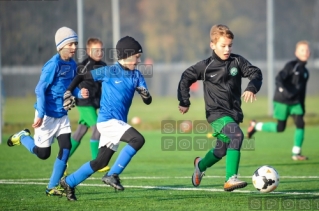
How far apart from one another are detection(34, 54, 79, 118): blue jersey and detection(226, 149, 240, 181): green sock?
2.28 m

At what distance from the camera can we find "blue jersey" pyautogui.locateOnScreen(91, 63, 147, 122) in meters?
8.38

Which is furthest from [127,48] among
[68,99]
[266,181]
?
[266,181]

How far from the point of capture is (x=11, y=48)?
81.9 feet

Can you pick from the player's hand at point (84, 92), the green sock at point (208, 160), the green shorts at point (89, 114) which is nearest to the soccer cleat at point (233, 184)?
the green sock at point (208, 160)

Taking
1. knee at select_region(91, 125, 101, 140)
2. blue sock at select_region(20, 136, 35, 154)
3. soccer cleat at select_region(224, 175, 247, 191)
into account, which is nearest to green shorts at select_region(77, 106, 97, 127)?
knee at select_region(91, 125, 101, 140)

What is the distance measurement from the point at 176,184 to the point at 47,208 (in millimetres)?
2659

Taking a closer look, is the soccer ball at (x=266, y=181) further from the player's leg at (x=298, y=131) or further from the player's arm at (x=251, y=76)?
the player's leg at (x=298, y=131)

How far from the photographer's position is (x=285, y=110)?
1398 cm

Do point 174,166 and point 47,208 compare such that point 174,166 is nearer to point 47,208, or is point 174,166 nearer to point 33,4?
point 47,208

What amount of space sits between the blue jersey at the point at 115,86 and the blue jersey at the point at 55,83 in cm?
77

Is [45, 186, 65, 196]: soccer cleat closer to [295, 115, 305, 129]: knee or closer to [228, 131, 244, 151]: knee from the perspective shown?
[228, 131, 244, 151]: knee

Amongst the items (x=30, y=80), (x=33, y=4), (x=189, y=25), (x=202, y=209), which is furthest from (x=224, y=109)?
(x=189, y=25)

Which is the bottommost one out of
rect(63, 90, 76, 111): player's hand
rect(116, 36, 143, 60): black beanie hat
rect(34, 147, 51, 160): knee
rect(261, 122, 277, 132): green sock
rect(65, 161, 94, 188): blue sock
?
→ rect(65, 161, 94, 188): blue sock

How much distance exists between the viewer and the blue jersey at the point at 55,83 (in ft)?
29.0
